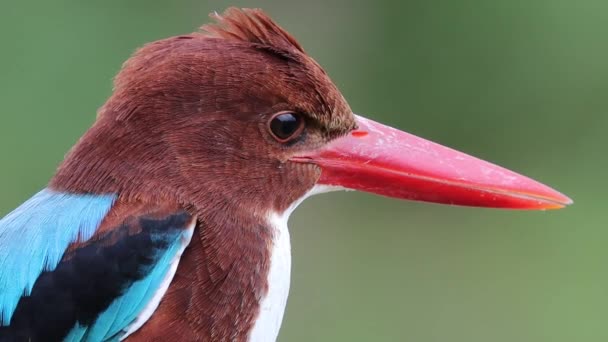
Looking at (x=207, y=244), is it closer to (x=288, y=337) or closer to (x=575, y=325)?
(x=288, y=337)

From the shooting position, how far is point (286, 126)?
2416mm

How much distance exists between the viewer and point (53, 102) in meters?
5.15

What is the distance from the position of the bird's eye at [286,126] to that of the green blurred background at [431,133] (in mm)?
2877

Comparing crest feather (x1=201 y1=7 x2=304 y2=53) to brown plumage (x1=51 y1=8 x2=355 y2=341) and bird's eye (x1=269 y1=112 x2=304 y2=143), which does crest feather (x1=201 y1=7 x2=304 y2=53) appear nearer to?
brown plumage (x1=51 y1=8 x2=355 y2=341)

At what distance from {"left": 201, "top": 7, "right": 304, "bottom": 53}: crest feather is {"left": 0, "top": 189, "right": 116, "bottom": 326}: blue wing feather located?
473 millimetres

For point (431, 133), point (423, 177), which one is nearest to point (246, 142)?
point (423, 177)

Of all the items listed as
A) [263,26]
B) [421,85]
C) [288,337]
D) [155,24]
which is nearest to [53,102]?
[155,24]

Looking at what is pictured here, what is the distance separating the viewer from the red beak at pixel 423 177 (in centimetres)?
254

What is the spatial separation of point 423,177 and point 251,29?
0.52 meters

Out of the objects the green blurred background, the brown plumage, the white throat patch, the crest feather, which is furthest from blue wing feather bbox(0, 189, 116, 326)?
the green blurred background

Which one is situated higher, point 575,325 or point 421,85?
point 421,85

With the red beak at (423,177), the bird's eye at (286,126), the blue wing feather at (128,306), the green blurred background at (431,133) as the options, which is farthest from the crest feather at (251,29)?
the green blurred background at (431,133)

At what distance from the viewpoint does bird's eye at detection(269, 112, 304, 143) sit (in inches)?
94.1

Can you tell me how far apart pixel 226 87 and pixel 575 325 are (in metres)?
3.74
